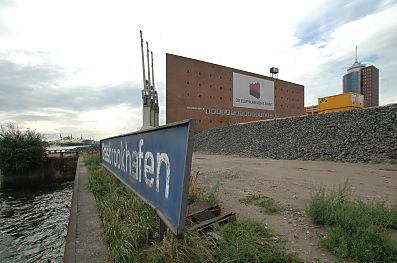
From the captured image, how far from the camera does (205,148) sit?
22.9 meters

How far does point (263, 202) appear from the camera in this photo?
4.18 metres

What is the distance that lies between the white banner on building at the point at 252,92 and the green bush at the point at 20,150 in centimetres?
2716

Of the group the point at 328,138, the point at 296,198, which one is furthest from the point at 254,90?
the point at 296,198

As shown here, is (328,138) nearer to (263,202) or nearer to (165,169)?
(263,202)

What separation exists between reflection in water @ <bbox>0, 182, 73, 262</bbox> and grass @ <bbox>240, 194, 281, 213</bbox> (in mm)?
4045

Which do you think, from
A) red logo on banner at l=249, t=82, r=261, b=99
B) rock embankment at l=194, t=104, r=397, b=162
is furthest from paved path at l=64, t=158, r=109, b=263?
red logo on banner at l=249, t=82, r=261, b=99

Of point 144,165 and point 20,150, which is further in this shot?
point 20,150

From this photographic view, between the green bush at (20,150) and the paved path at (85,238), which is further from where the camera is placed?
the green bush at (20,150)

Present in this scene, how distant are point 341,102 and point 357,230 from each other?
85.2 ft

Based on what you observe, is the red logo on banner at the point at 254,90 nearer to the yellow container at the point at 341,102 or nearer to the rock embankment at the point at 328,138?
the yellow container at the point at 341,102

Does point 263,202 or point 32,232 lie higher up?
point 263,202

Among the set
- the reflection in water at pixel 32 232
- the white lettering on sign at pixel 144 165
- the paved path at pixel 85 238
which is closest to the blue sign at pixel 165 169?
the white lettering on sign at pixel 144 165

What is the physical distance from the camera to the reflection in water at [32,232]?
505cm

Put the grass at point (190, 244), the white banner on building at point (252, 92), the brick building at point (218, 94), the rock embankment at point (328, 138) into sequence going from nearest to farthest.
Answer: the grass at point (190, 244), the rock embankment at point (328, 138), the brick building at point (218, 94), the white banner on building at point (252, 92)
